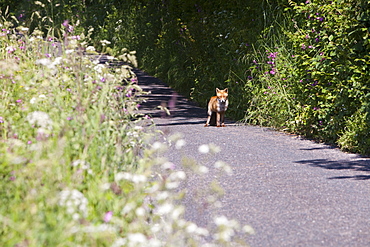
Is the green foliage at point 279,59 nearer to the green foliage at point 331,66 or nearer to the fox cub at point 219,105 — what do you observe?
the green foliage at point 331,66

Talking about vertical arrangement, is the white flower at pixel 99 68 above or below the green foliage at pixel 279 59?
above

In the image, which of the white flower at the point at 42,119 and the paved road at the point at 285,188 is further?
the paved road at the point at 285,188

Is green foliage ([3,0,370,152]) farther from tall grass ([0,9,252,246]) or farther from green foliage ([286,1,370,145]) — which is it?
tall grass ([0,9,252,246])

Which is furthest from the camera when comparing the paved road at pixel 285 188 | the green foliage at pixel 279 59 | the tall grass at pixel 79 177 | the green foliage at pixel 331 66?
the green foliage at pixel 279 59

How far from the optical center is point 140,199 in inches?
187

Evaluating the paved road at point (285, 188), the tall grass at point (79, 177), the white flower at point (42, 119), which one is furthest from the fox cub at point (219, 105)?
the white flower at point (42, 119)

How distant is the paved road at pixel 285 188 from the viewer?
5.82 m

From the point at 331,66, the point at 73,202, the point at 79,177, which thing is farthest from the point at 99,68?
the point at 331,66

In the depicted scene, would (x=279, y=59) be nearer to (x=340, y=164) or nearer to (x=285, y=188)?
(x=340, y=164)

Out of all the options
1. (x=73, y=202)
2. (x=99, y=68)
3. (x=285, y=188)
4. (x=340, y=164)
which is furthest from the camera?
(x=340, y=164)

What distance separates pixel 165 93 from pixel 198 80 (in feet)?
6.64

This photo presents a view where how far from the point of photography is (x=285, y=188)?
294 inches

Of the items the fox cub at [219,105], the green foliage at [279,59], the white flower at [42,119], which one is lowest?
the fox cub at [219,105]

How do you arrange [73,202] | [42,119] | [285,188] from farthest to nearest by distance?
[285,188] < [42,119] < [73,202]
